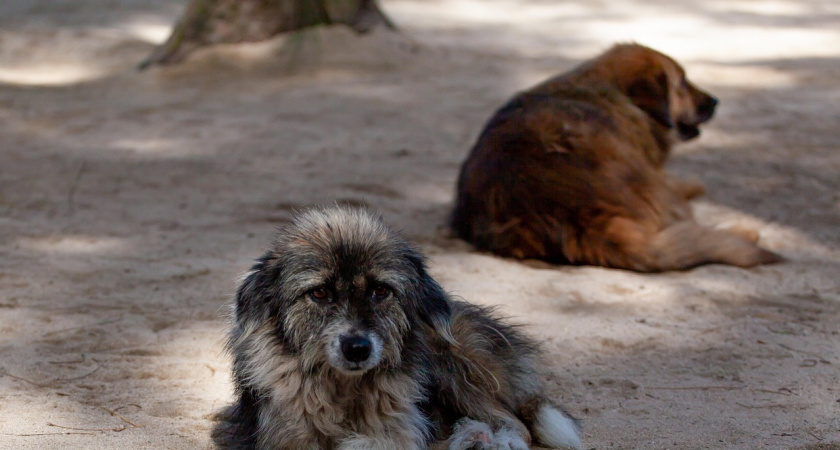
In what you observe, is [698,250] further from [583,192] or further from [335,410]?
[335,410]

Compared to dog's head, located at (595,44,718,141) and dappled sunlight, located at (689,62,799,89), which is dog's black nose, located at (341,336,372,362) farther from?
dappled sunlight, located at (689,62,799,89)

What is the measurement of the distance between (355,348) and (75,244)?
11.9 ft

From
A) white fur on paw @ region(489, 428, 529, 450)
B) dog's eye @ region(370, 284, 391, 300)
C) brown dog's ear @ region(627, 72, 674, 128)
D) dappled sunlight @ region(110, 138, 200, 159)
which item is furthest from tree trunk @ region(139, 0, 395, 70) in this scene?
white fur on paw @ region(489, 428, 529, 450)

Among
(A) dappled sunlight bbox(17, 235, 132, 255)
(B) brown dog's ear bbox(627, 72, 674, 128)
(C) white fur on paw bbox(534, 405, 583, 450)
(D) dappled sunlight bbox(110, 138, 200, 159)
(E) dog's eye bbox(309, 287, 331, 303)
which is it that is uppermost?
(E) dog's eye bbox(309, 287, 331, 303)

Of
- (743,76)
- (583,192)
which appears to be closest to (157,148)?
(583,192)

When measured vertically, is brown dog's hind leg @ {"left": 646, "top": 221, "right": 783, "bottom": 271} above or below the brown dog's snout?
below

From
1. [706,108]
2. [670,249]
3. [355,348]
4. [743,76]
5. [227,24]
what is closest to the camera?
[355,348]

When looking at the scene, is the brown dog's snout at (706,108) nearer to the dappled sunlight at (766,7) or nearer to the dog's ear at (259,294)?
the dog's ear at (259,294)

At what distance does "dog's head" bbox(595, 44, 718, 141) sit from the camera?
6.93m

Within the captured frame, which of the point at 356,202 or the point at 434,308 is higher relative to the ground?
the point at 434,308

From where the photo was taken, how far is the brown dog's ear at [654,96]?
6.90 meters

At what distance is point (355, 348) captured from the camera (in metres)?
3.08

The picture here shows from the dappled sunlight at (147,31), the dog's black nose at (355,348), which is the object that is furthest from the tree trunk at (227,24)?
the dog's black nose at (355,348)

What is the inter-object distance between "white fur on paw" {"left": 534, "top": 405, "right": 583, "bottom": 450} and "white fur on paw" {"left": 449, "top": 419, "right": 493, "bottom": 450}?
0.26 meters
